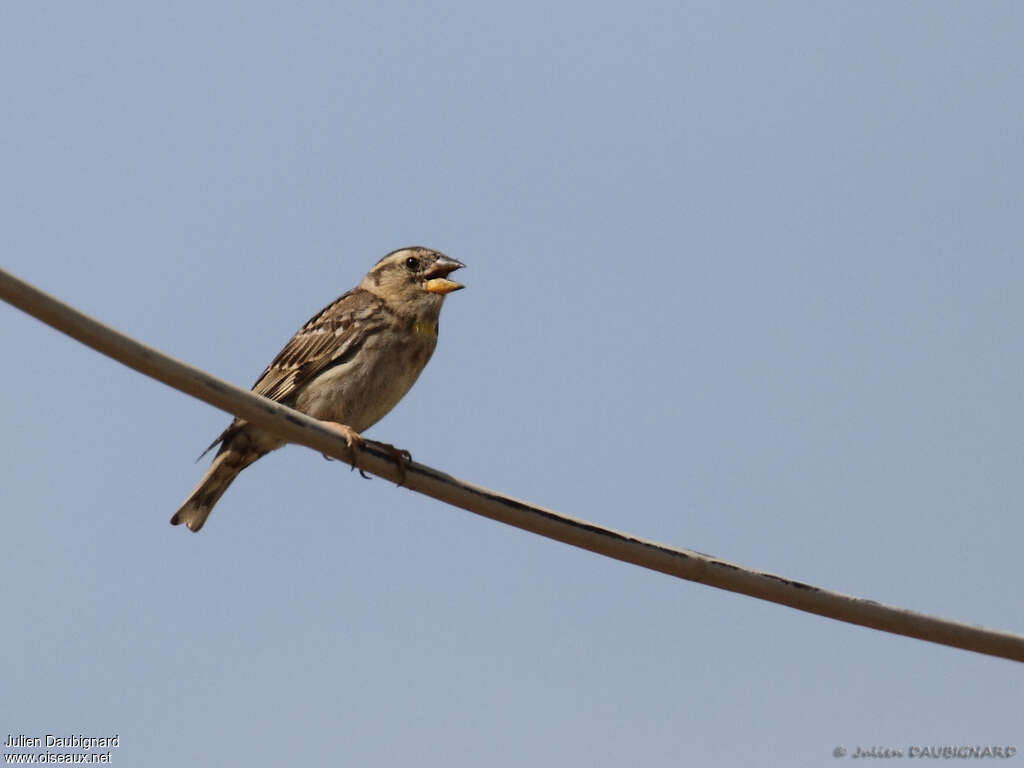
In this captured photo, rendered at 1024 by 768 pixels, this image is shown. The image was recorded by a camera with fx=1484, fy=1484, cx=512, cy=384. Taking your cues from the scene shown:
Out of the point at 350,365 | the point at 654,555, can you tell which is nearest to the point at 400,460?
the point at 654,555

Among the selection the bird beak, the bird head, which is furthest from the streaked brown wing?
the bird beak

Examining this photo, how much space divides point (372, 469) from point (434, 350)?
3.46 meters

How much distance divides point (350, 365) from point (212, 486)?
48.5 inches

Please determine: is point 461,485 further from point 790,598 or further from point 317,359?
point 317,359

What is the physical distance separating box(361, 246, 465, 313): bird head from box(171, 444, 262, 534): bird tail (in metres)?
1.40

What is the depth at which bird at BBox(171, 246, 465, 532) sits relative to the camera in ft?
30.2

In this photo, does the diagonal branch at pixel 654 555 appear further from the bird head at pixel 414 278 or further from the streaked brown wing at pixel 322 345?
the bird head at pixel 414 278

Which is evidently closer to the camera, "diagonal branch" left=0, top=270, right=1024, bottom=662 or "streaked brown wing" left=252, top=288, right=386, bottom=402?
"diagonal branch" left=0, top=270, right=1024, bottom=662

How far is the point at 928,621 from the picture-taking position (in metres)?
5.45

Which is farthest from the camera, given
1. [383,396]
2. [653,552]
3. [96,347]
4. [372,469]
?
[383,396]

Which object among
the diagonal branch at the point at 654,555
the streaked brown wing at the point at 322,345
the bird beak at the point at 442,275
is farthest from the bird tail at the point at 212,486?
the diagonal branch at the point at 654,555

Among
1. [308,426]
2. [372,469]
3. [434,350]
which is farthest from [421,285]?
[308,426]

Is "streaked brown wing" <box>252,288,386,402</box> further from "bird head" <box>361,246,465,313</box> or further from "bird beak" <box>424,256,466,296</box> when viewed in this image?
"bird beak" <box>424,256,466,296</box>

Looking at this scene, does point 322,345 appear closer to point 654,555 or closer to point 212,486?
point 212,486
